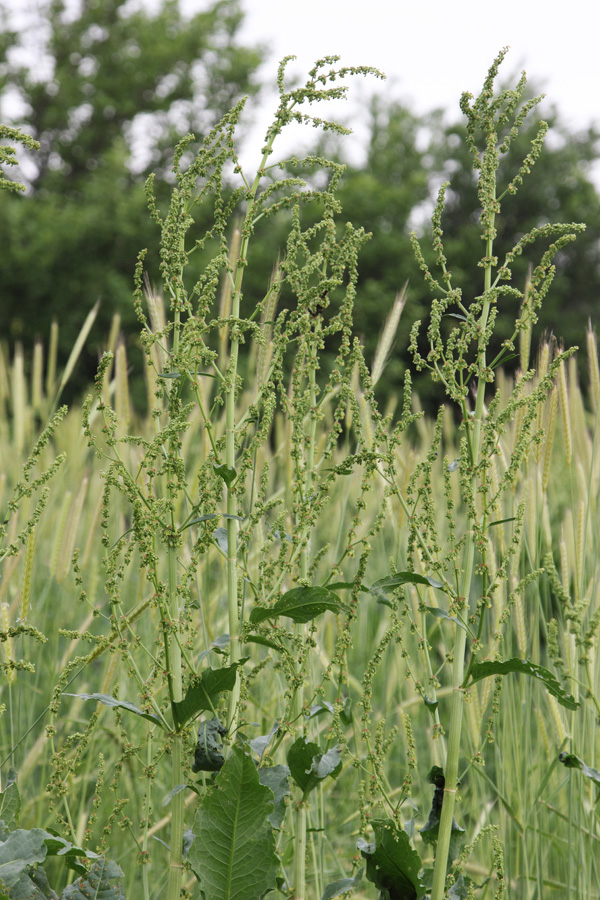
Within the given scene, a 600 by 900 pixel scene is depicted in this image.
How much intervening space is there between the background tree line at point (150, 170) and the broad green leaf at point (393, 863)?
1175cm

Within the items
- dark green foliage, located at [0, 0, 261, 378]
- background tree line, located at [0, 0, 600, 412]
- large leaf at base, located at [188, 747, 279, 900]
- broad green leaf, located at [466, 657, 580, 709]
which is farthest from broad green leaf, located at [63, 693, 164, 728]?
dark green foliage, located at [0, 0, 261, 378]

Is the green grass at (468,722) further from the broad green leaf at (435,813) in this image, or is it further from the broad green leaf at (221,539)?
the broad green leaf at (221,539)

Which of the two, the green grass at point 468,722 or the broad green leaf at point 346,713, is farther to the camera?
the green grass at point 468,722

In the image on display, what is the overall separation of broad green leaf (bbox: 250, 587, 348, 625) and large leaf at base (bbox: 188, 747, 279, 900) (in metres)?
0.18

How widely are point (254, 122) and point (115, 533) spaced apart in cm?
1420

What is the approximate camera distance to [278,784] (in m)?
1.15

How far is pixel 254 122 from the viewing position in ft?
51.0

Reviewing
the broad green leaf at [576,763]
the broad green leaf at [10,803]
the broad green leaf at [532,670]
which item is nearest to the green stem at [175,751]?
the broad green leaf at [10,803]

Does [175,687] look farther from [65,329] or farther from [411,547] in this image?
[65,329]

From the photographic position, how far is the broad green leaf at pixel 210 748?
1107mm

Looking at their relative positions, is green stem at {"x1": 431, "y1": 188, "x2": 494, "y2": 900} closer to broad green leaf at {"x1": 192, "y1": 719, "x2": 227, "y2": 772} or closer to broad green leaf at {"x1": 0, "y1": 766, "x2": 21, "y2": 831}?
broad green leaf at {"x1": 192, "y1": 719, "x2": 227, "y2": 772}

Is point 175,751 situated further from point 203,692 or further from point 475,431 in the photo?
point 475,431

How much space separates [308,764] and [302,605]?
0.90ft

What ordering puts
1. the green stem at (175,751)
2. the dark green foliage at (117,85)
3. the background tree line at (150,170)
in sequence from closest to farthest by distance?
the green stem at (175,751) → the background tree line at (150,170) → the dark green foliage at (117,85)
